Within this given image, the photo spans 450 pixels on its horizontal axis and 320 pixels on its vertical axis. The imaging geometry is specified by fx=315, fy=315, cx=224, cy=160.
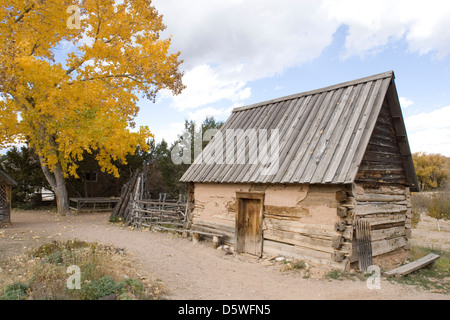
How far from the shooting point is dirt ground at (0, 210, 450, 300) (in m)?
6.91

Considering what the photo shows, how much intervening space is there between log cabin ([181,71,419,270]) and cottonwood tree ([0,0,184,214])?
7425mm

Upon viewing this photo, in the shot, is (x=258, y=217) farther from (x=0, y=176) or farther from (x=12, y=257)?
(x=0, y=176)

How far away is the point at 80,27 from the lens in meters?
17.8

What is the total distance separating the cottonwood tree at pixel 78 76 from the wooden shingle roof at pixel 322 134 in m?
7.38

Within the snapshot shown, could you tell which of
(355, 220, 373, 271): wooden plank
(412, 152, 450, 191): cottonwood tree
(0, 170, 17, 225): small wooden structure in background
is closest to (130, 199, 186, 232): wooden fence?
(0, 170, 17, 225): small wooden structure in background

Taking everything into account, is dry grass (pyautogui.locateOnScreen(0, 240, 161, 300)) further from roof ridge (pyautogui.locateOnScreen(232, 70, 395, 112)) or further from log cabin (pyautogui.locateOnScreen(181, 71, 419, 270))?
roof ridge (pyautogui.locateOnScreen(232, 70, 395, 112))

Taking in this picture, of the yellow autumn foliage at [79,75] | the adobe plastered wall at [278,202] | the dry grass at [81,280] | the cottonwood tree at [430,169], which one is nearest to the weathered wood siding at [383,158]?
the adobe plastered wall at [278,202]

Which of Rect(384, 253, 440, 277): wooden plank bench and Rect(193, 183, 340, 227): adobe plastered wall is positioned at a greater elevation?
Rect(193, 183, 340, 227): adobe plastered wall

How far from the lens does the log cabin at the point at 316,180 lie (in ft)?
28.5

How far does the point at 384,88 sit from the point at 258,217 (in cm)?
570

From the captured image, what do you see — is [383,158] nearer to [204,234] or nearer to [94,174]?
[204,234]

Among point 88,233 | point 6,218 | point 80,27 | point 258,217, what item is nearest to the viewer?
point 258,217

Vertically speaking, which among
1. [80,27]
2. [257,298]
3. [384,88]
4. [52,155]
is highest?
[80,27]
